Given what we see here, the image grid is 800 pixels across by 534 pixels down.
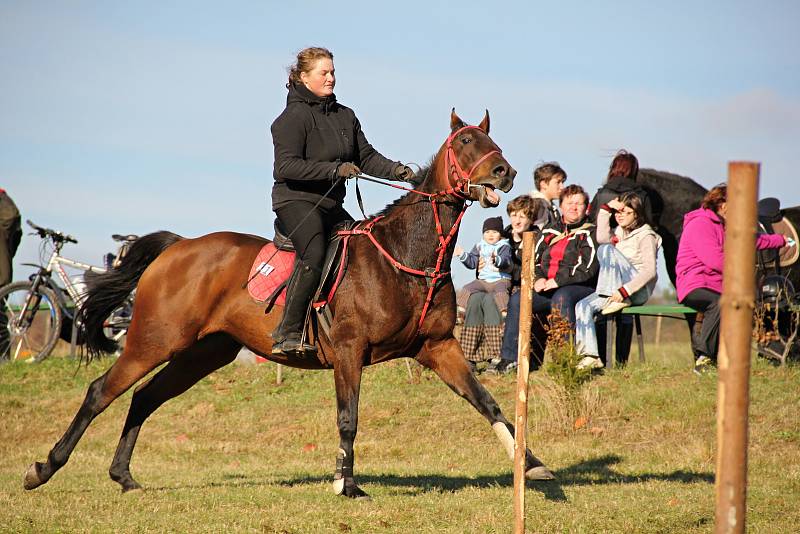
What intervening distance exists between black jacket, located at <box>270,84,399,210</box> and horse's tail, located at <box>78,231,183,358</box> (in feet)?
5.99

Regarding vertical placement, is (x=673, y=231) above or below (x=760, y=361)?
above

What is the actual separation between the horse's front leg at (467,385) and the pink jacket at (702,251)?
5.17 metres

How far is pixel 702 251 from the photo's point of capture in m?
12.0

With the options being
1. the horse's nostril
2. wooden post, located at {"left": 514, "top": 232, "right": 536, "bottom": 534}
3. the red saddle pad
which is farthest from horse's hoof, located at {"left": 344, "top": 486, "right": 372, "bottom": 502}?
the horse's nostril

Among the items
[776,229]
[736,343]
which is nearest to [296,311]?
[736,343]

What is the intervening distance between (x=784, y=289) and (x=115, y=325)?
413 inches

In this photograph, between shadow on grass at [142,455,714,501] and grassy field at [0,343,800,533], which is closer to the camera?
grassy field at [0,343,800,533]

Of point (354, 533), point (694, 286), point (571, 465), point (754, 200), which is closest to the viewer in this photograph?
point (754, 200)

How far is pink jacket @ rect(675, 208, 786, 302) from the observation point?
39.5ft

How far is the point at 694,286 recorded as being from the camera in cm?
1217

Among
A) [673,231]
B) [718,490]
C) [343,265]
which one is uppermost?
[673,231]

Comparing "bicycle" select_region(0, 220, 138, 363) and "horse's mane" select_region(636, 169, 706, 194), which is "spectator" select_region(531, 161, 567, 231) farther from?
"bicycle" select_region(0, 220, 138, 363)

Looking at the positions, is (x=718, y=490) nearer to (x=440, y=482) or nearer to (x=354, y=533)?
(x=354, y=533)

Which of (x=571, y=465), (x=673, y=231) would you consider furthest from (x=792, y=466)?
(x=673, y=231)
